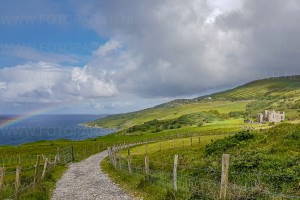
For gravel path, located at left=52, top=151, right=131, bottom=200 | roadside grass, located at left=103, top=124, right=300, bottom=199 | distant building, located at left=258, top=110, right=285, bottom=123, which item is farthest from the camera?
distant building, located at left=258, top=110, right=285, bottom=123

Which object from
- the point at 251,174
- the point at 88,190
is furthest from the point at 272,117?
the point at 251,174

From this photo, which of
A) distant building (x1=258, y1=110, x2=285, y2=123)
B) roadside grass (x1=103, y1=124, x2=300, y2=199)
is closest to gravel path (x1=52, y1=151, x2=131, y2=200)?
roadside grass (x1=103, y1=124, x2=300, y2=199)

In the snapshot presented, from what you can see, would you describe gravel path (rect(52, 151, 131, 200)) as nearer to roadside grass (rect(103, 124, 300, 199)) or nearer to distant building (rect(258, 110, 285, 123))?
roadside grass (rect(103, 124, 300, 199))

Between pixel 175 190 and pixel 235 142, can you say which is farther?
pixel 235 142

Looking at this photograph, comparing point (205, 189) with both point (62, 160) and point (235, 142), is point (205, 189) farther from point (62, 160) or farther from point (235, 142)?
point (62, 160)

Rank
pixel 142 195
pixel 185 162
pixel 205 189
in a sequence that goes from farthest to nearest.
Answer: pixel 185 162 → pixel 142 195 → pixel 205 189

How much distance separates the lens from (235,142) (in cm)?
3941

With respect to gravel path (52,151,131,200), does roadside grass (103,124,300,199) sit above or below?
above

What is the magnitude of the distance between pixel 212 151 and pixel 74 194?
19369 mm

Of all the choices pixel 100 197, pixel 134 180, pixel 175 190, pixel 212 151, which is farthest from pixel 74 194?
pixel 212 151

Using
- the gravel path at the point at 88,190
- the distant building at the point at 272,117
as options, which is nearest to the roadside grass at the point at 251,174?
the gravel path at the point at 88,190

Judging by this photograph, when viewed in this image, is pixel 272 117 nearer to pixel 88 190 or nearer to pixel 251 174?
pixel 88 190

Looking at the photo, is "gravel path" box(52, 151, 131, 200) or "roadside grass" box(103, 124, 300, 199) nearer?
"roadside grass" box(103, 124, 300, 199)

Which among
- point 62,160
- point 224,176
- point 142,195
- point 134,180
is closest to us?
point 224,176
